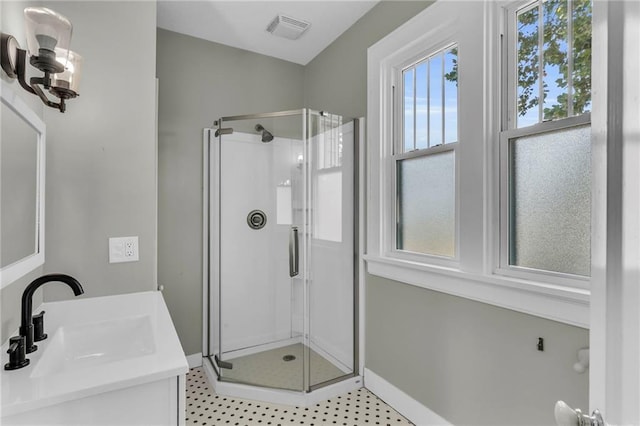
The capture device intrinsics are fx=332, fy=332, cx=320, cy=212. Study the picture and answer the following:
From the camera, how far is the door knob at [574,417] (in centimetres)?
49

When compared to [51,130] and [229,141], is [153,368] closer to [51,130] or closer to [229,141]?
[51,130]

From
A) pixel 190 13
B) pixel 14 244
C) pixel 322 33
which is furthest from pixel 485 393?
pixel 190 13

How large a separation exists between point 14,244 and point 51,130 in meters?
0.72

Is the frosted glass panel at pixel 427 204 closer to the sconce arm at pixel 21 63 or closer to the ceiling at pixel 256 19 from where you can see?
the ceiling at pixel 256 19

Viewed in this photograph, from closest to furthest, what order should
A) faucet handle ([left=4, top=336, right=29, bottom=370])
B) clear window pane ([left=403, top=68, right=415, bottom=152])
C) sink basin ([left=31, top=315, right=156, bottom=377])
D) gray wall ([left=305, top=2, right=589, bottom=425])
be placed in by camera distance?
faucet handle ([left=4, top=336, right=29, bottom=370]) → sink basin ([left=31, top=315, right=156, bottom=377]) → gray wall ([left=305, top=2, right=589, bottom=425]) → clear window pane ([left=403, top=68, right=415, bottom=152])

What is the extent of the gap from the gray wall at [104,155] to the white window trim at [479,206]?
1.45m

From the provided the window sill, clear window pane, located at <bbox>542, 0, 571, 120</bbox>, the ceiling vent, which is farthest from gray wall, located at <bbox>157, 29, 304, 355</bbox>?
clear window pane, located at <bbox>542, 0, 571, 120</bbox>

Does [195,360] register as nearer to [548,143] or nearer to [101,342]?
[101,342]

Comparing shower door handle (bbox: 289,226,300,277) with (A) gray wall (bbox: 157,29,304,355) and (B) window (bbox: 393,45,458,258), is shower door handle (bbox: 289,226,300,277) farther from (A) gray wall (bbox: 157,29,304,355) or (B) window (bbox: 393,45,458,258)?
(A) gray wall (bbox: 157,29,304,355)

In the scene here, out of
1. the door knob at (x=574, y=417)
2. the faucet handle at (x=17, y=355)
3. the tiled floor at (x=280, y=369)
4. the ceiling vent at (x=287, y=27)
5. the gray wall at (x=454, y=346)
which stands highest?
the ceiling vent at (x=287, y=27)

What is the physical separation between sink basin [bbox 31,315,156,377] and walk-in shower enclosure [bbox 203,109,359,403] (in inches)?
43.8

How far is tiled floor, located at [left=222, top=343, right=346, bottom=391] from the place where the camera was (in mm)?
2254

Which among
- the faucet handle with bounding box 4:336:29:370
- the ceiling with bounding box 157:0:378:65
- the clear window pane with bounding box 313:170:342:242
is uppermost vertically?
the ceiling with bounding box 157:0:378:65

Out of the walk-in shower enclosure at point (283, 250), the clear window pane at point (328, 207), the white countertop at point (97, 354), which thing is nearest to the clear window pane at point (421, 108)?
the walk-in shower enclosure at point (283, 250)
